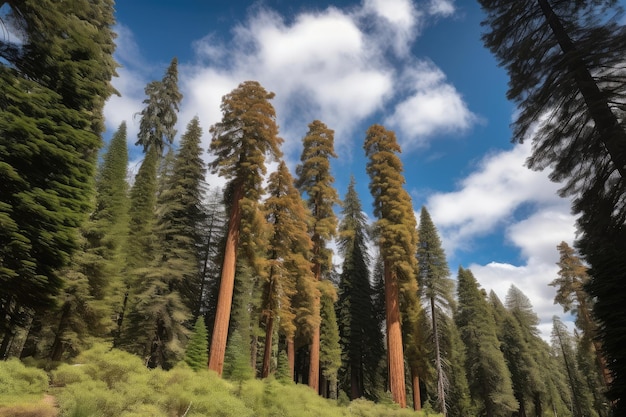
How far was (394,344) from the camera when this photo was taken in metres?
18.3

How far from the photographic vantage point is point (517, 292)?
1921 inches

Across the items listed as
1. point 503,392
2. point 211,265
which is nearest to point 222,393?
point 211,265

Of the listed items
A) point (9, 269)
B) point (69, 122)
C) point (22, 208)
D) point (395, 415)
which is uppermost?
point (69, 122)

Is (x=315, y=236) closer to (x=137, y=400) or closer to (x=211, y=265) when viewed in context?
(x=211, y=265)

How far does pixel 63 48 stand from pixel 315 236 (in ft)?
54.2

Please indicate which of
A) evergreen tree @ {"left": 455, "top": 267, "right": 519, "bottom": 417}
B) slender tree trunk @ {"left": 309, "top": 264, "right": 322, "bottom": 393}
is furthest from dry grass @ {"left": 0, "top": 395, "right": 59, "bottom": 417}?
evergreen tree @ {"left": 455, "top": 267, "right": 519, "bottom": 417}

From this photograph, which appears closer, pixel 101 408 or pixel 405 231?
pixel 101 408

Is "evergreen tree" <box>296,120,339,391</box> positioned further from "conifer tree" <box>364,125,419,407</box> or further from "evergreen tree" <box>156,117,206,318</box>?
"evergreen tree" <box>156,117,206,318</box>

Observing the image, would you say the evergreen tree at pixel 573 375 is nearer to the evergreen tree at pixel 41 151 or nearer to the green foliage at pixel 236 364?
the green foliage at pixel 236 364

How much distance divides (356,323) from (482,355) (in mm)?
12331

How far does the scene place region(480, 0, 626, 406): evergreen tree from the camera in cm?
707

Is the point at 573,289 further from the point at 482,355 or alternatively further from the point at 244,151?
the point at 244,151

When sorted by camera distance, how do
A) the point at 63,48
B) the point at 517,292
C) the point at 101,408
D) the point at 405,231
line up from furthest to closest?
the point at 517,292 < the point at 405,231 < the point at 63,48 < the point at 101,408

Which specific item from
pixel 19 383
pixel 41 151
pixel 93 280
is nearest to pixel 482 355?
pixel 93 280
